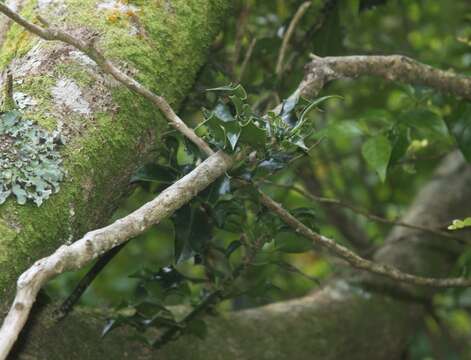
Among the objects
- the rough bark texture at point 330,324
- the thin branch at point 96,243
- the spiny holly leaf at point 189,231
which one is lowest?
the rough bark texture at point 330,324

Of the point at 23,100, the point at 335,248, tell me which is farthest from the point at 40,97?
the point at 335,248

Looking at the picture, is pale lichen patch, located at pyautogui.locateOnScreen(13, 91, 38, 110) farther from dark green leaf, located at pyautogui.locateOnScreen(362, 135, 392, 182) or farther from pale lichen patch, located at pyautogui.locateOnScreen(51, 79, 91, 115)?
dark green leaf, located at pyautogui.locateOnScreen(362, 135, 392, 182)

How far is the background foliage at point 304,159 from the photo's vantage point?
1.64m

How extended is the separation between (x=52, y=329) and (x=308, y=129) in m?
0.69

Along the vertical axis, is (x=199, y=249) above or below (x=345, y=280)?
above

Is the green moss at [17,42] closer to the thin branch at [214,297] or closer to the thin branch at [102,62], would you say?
the thin branch at [102,62]

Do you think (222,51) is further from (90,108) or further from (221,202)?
(90,108)

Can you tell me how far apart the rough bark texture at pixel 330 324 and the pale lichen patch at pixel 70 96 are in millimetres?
512

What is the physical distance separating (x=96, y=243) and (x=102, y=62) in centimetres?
32

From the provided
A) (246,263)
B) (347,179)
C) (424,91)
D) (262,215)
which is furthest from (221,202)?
(347,179)

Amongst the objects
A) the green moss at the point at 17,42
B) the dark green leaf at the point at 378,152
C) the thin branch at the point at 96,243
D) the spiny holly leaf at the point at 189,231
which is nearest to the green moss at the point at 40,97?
the green moss at the point at 17,42

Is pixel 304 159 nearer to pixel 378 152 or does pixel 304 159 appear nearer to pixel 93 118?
pixel 378 152

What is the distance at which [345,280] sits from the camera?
2453mm

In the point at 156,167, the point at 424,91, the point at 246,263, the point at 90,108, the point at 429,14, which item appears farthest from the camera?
the point at 429,14
